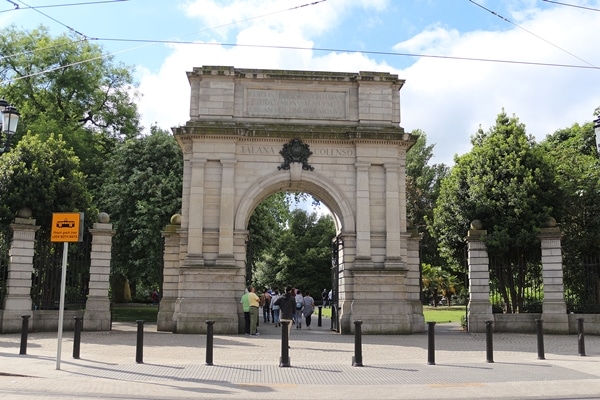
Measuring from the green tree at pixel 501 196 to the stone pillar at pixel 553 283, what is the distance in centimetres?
60

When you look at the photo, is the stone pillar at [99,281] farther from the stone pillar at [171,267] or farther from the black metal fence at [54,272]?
the stone pillar at [171,267]

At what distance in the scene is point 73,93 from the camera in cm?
3559

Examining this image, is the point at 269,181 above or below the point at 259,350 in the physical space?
above

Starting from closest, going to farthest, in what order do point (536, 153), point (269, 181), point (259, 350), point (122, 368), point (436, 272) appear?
point (122, 368)
point (259, 350)
point (269, 181)
point (536, 153)
point (436, 272)

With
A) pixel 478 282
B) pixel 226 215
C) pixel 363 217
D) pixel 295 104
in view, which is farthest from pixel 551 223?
pixel 226 215

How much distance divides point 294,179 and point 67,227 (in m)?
9.79

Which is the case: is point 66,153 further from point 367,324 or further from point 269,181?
point 367,324

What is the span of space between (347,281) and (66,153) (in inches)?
480

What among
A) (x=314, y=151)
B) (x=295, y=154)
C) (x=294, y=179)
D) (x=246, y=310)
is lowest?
(x=246, y=310)

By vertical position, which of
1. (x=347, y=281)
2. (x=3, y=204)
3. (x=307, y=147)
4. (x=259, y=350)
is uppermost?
(x=307, y=147)

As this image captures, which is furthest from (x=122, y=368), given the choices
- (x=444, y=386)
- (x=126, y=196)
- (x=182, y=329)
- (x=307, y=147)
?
(x=126, y=196)

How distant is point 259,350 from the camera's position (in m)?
14.9

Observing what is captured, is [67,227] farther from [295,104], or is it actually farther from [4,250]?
[295,104]

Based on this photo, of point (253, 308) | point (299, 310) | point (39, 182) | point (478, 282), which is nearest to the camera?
point (253, 308)
